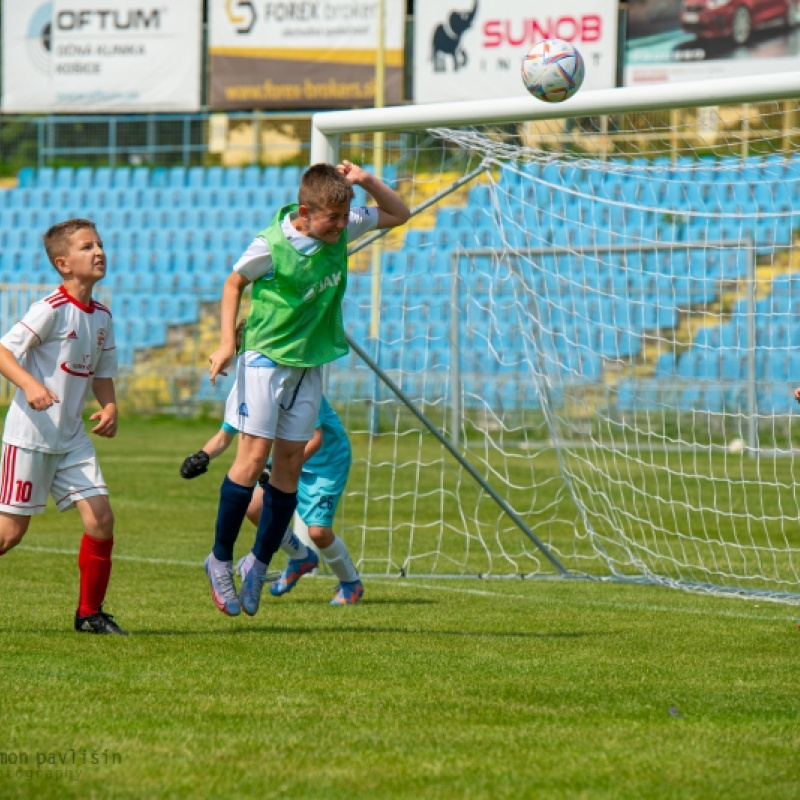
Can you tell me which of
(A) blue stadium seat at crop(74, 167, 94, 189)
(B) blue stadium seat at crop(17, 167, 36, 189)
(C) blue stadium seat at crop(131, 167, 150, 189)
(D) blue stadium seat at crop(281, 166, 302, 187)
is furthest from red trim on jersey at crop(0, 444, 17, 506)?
(B) blue stadium seat at crop(17, 167, 36, 189)

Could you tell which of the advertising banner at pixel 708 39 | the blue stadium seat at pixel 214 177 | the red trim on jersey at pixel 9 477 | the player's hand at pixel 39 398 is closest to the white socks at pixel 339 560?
the red trim on jersey at pixel 9 477

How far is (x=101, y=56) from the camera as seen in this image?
25156 millimetres

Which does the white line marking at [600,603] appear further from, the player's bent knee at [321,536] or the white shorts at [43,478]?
the white shorts at [43,478]

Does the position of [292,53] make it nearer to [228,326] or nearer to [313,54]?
[313,54]

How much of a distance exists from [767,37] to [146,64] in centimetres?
1015

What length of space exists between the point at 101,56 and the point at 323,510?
19859 mm

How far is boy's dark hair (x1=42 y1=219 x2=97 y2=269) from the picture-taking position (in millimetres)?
5520

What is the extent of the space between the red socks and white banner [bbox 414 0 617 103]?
17.0 m

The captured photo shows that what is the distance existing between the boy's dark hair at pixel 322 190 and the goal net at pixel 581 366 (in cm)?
182

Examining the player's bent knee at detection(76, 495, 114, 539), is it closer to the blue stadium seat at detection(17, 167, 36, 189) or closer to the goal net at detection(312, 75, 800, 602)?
the goal net at detection(312, 75, 800, 602)

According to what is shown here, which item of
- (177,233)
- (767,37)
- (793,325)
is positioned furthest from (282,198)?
(793,325)

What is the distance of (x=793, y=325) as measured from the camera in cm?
1711

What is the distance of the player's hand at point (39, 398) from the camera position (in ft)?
16.9

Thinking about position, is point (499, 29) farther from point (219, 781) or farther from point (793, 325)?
point (219, 781)
